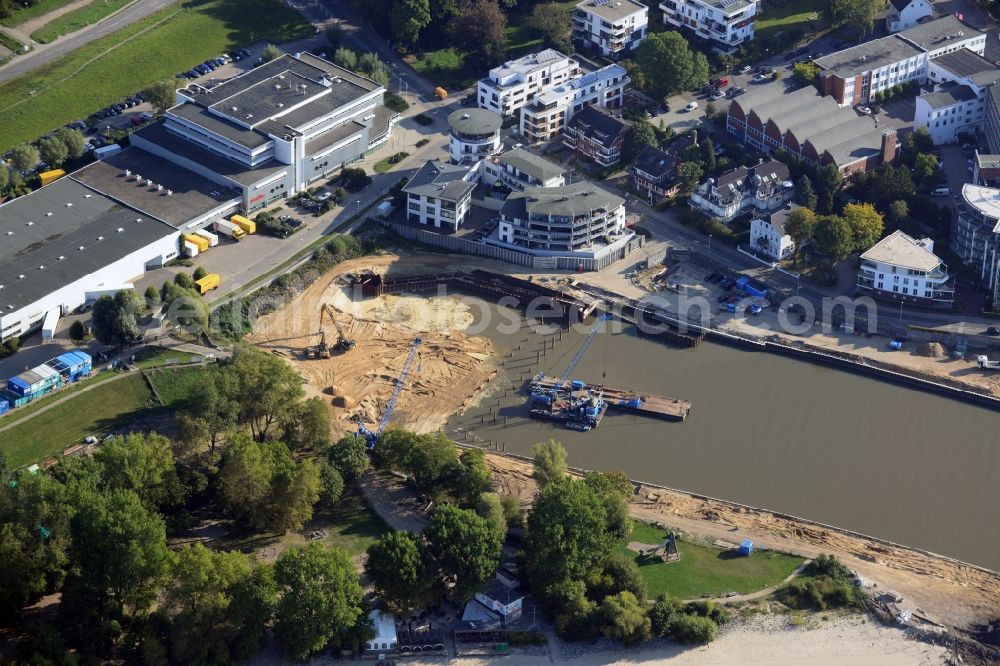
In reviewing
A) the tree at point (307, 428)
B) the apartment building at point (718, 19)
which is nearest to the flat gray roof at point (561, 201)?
the tree at point (307, 428)

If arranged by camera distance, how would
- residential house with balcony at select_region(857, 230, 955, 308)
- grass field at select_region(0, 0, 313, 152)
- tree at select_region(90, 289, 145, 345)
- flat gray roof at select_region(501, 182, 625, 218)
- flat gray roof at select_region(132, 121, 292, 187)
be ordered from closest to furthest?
tree at select_region(90, 289, 145, 345) < residential house with balcony at select_region(857, 230, 955, 308) < flat gray roof at select_region(501, 182, 625, 218) < flat gray roof at select_region(132, 121, 292, 187) < grass field at select_region(0, 0, 313, 152)

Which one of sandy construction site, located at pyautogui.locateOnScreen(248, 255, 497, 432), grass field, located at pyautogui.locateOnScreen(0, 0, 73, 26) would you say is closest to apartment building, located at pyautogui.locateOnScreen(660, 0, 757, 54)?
sandy construction site, located at pyautogui.locateOnScreen(248, 255, 497, 432)

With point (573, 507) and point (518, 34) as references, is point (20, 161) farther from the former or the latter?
point (573, 507)

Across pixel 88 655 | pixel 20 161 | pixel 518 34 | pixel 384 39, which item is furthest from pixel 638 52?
pixel 88 655

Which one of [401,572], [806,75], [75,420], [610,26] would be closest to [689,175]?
[806,75]

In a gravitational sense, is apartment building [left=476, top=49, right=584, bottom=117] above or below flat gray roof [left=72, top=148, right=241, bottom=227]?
above

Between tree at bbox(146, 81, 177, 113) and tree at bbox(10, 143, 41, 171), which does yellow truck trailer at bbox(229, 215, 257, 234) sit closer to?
tree at bbox(10, 143, 41, 171)

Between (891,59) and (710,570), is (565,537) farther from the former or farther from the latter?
(891,59)
